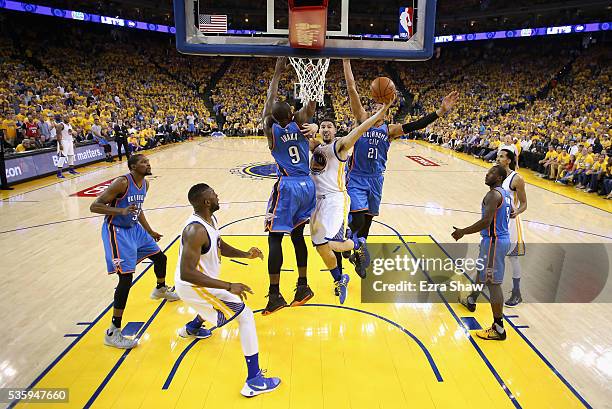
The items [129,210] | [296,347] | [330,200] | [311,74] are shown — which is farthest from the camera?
[311,74]

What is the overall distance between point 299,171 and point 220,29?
5.24 ft

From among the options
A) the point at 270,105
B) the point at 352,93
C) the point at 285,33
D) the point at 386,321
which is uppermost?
the point at 285,33

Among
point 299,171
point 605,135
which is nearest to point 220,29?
point 299,171

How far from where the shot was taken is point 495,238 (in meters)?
3.93

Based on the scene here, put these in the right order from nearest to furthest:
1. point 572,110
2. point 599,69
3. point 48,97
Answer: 1. point 48,97
2. point 572,110
3. point 599,69

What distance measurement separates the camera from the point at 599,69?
78.7 feet

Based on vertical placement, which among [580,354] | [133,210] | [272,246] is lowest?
[580,354]

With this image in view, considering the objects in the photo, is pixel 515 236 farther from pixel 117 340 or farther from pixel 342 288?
pixel 117 340

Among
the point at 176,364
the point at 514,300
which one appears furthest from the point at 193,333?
the point at 514,300

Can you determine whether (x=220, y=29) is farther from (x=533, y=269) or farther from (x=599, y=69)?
(x=599, y=69)

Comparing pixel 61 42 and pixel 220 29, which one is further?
pixel 61 42

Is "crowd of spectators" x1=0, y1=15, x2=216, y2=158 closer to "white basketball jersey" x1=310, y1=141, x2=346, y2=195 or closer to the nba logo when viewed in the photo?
"white basketball jersey" x1=310, y1=141, x2=346, y2=195

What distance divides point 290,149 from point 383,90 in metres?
1.10

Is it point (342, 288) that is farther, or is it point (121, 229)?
point (342, 288)
